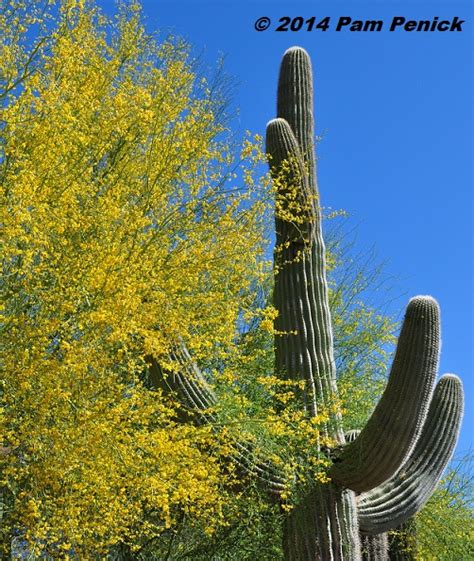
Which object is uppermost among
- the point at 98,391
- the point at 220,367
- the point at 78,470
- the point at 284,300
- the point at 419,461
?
the point at 284,300

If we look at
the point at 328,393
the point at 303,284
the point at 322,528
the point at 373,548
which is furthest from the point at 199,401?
the point at 373,548

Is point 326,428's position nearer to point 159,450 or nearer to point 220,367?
point 220,367

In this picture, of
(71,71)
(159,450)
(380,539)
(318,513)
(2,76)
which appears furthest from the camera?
(380,539)

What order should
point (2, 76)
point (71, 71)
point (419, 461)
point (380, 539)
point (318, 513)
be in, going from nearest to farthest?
point (2, 76)
point (71, 71)
point (318, 513)
point (419, 461)
point (380, 539)

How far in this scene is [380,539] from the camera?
9.52 metres

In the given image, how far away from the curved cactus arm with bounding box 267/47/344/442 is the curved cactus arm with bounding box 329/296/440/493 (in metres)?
0.84

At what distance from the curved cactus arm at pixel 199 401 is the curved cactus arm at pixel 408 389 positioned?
3.23 feet

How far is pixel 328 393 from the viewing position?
8.32m

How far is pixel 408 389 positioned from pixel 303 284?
1.78 m

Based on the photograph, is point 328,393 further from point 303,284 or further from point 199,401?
point 199,401

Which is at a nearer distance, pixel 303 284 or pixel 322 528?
pixel 322 528

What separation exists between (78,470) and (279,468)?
103 inches

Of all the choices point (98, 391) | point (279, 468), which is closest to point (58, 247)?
point (98, 391)

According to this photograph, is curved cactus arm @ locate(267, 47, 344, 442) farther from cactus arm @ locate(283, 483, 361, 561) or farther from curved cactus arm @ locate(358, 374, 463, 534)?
curved cactus arm @ locate(358, 374, 463, 534)
